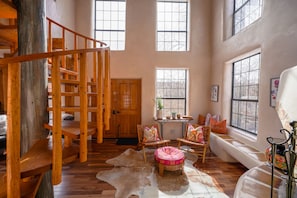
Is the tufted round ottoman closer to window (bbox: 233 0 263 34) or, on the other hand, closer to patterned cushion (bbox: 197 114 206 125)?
patterned cushion (bbox: 197 114 206 125)

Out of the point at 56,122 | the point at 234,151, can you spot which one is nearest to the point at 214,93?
the point at 234,151

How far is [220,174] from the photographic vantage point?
9.37ft

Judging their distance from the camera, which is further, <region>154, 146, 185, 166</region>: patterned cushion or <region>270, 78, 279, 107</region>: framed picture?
<region>154, 146, 185, 166</region>: patterned cushion

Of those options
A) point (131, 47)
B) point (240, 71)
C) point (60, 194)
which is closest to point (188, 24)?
point (131, 47)

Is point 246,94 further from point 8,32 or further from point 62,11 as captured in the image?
point 62,11

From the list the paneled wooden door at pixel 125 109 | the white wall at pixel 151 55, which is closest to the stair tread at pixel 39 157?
the paneled wooden door at pixel 125 109

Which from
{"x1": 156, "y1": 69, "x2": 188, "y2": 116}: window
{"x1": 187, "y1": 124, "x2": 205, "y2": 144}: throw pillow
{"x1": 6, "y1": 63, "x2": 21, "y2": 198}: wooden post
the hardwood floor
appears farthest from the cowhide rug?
{"x1": 156, "y1": 69, "x2": 188, "y2": 116}: window

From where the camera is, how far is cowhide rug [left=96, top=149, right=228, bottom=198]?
7.50 ft

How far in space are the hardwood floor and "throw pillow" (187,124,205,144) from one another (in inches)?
18.6

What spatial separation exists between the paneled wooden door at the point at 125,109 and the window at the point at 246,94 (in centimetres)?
267

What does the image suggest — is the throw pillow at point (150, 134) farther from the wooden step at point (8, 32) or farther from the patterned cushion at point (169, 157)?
the wooden step at point (8, 32)

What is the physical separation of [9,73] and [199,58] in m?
4.69

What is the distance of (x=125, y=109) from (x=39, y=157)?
3.60 m

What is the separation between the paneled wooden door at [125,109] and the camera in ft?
16.1
